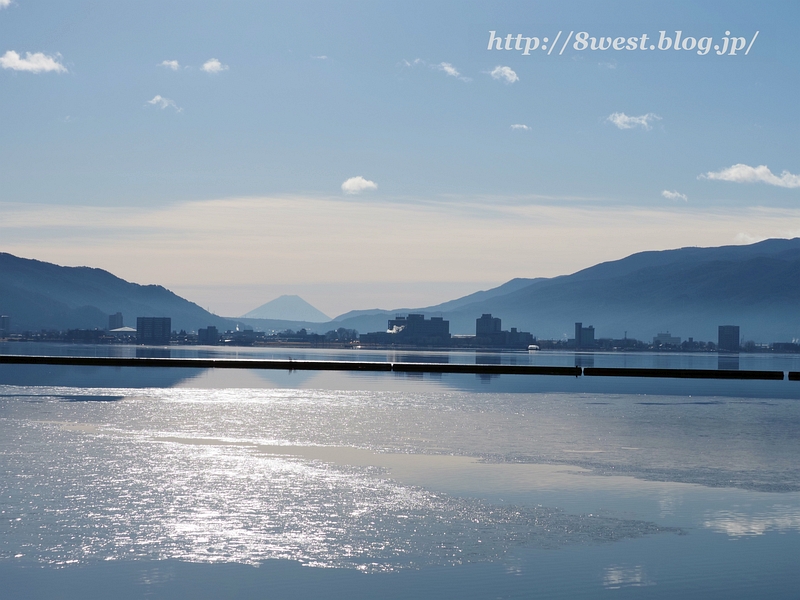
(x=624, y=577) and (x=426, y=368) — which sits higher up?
(x=624, y=577)

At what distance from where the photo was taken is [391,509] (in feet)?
53.8

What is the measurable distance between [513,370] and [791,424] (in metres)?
55.1

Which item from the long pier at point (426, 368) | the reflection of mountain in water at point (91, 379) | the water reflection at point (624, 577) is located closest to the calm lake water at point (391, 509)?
the water reflection at point (624, 577)

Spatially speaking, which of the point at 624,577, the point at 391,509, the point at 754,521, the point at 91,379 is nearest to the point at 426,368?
the point at 91,379

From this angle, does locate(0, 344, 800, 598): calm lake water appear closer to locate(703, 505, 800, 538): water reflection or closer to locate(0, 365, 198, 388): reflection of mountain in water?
locate(703, 505, 800, 538): water reflection

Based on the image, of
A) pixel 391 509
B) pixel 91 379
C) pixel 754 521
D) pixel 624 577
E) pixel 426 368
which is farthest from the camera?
pixel 426 368

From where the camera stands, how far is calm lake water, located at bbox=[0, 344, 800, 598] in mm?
11891

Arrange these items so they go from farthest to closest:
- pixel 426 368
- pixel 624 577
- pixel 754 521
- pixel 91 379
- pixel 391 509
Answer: pixel 426 368 → pixel 91 379 → pixel 391 509 → pixel 754 521 → pixel 624 577

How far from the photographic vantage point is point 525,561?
1291 centimetres

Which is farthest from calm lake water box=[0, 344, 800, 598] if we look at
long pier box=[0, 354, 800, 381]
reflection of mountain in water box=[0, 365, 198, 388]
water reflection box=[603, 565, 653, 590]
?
long pier box=[0, 354, 800, 381]

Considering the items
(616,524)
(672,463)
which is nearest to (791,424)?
(672,463)

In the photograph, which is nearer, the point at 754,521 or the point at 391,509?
the point at 754,521

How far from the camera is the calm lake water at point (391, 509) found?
11.9m

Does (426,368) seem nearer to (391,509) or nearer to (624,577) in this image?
(391,509)
